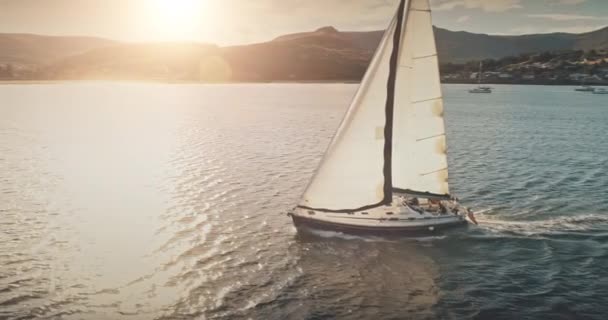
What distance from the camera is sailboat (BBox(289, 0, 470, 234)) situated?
1292 inches

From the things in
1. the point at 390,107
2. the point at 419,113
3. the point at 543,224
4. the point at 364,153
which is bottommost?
the point at 543,224

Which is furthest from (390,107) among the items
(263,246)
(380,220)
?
(263,246)

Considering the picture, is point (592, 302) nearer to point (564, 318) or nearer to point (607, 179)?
point (564, 318)

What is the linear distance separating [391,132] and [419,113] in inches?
97.4

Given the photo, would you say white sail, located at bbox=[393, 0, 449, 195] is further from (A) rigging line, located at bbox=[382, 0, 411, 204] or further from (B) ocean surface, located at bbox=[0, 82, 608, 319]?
(B) ocean surface, located at bbox=[0, 82, 608, 319]

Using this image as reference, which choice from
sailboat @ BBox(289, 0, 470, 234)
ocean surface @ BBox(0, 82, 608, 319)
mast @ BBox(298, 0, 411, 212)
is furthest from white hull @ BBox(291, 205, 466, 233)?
ocean surface @ BBox(0, 82, 608, 319)

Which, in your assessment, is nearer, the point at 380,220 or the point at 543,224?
the point at 380,220

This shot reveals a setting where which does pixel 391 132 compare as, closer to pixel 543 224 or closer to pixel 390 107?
pixel 390 107

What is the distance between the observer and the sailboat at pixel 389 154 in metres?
32.8

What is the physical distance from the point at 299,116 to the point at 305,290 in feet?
348

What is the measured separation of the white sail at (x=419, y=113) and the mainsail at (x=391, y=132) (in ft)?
0.21

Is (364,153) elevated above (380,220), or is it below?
above

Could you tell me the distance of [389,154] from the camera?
3425cm

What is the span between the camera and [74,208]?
4253cm
